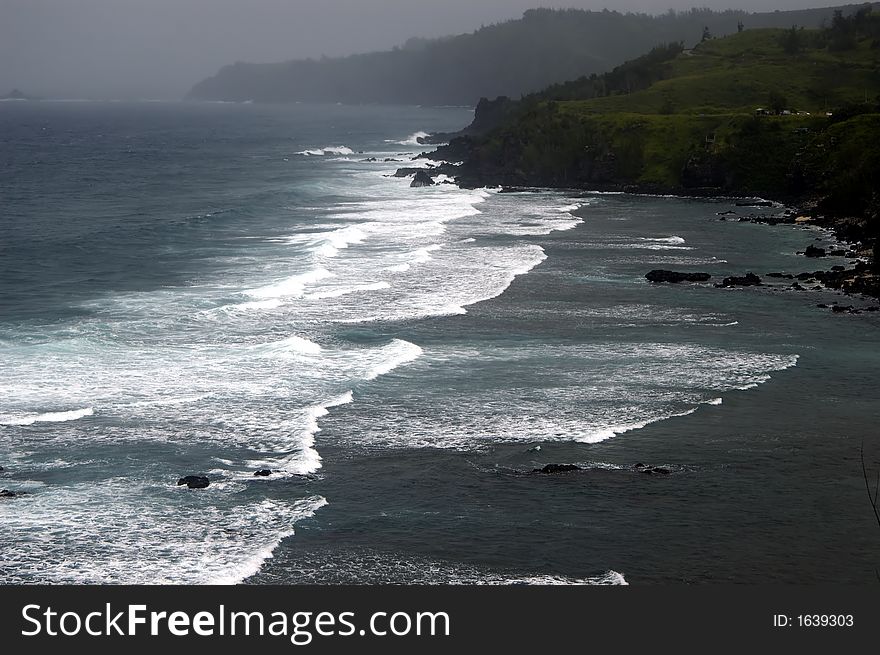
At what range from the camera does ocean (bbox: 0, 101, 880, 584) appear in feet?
110

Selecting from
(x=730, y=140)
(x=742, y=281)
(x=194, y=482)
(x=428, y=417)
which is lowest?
(x=194, y=482)

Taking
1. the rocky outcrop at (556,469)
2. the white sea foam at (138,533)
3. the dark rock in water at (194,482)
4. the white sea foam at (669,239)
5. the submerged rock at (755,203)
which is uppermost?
the submerged rock at (755,203)

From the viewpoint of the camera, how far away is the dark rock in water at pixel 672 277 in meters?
75.6

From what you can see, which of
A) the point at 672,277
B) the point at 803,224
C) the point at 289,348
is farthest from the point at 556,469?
the point at 803,224

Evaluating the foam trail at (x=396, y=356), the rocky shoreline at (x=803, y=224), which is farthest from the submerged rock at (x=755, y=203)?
the foam trail at (x=396, y=356)

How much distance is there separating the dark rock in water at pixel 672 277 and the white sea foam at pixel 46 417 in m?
42.0

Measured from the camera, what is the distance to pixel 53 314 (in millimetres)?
65000

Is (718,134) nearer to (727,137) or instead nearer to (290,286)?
(727,137)

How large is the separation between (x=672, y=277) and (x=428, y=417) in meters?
34.6

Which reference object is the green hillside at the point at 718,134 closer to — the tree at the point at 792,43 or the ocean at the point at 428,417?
the tree at the point at 792,43

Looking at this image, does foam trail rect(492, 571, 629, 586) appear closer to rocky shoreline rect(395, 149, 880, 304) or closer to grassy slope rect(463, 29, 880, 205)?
rocky shoreline rect(395, 149, 880, 304)

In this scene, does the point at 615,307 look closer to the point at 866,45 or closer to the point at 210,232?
the point at 210,232

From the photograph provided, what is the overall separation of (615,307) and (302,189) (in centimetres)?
7914

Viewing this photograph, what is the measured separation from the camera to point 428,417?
4572 cm
